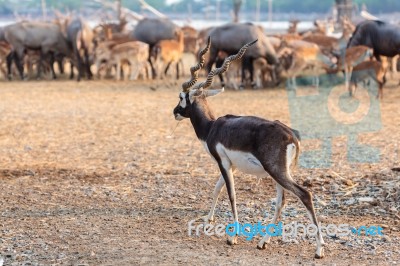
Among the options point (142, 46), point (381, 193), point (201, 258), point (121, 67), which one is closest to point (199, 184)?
point (381, 193)

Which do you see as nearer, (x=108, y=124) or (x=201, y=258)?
(x=201, y=258)

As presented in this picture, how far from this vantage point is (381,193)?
769cm

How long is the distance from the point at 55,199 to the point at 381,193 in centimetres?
324

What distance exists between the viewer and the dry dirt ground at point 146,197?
236 inches

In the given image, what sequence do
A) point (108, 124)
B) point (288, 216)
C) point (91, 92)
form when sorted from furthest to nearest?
1. point (91, 92)
2. point (108, 124)
3. point (288, 216)

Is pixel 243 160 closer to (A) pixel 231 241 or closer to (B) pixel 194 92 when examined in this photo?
(A) pixel 231 241

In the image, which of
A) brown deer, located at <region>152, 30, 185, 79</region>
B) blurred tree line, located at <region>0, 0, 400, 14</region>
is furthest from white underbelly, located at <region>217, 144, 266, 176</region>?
blurred tree line, located at <region>0, 0, 400, 14</region>

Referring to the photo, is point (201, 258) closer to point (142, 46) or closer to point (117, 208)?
point (117, 208)

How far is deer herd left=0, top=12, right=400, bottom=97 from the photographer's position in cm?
1780

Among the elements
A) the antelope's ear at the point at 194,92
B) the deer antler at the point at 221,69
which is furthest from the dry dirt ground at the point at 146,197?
the deer antler at the point at 221,69

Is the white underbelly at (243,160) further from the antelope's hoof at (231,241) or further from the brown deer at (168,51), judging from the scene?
the brown deer at (168,51)

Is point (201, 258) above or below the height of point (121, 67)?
above

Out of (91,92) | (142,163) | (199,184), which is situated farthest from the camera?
(91,92)

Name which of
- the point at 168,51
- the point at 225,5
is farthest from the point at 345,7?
the point at 225,5
